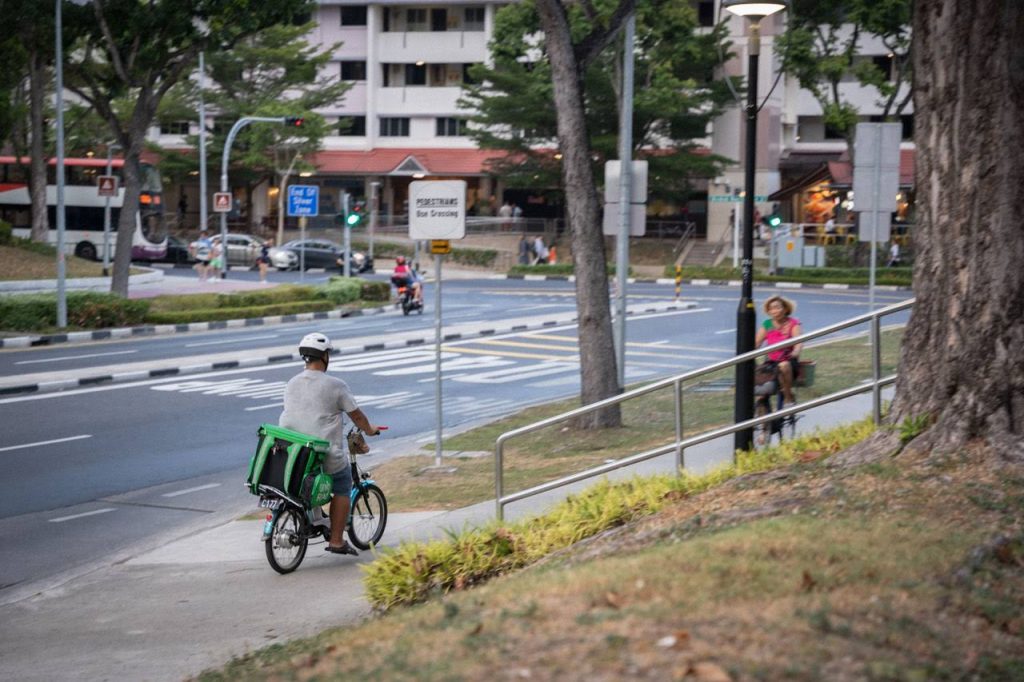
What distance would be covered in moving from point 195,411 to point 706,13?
5225cm

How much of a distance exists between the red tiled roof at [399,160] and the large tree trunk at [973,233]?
5845 centimetres

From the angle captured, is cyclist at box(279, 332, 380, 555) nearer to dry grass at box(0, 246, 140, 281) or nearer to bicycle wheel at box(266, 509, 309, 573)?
bicycle wheel at box(266, 509, 309, 573)

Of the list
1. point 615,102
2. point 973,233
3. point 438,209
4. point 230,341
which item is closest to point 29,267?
point 230,341

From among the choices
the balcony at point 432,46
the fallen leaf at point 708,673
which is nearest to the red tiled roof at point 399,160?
the balcony at point 432,46

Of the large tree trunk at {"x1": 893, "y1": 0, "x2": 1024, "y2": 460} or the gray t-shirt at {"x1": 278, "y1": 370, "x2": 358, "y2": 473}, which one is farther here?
the gray t-shirt at {"x1": 278, "y1": 370, "x2": 358, "y2": 473}

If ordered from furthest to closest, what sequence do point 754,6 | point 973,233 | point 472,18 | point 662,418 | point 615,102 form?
point 472,18, point 615,102, point 754,6, point 662,418, point 973,233

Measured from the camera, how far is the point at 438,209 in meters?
13.8

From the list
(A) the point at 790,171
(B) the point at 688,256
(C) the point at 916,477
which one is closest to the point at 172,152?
(B) the point at 688,256

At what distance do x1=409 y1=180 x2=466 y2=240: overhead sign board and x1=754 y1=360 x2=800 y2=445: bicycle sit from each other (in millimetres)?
4052

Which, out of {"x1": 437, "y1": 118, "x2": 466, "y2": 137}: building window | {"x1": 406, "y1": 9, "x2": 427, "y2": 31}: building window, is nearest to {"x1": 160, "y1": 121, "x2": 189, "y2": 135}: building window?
{"x1": 406, "y1": 9, "x2": 427, "y2": 31}: building window

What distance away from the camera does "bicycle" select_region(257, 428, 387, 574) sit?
29.8 ft

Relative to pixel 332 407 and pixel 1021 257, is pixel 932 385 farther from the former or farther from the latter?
pixel 332 407

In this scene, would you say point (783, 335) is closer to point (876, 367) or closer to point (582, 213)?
point (876, 367)

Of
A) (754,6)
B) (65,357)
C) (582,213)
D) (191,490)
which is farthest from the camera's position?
(65,357)
